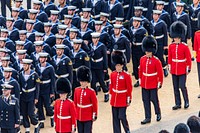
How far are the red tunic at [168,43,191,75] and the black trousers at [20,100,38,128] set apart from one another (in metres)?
2.90

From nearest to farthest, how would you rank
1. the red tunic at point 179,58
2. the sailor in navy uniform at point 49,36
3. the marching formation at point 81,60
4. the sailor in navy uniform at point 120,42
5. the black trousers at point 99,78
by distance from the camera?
the marching formation at point 81,60 → the red tunic at point 179,58 → the black trousers at point 99,78 → the sailor in navy uniform at point 120,42 → the sailor in navy uniform at point 49,36

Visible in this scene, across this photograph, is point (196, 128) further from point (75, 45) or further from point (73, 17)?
point (73, 17)

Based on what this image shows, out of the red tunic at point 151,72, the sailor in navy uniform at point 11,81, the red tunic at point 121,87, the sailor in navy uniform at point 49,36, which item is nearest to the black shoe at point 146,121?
the red tunic at point 151,72

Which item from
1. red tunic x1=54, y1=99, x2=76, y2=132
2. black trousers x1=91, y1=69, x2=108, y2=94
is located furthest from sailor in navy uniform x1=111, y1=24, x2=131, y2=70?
red tunic x1=54, y1=99, x2=76, y2=132

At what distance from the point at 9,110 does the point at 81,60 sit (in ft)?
8.40

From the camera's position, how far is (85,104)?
13.9m

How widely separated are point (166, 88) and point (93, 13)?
314 cm

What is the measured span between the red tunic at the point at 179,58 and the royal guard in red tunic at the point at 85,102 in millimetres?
2316

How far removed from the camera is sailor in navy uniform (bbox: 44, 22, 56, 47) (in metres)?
16.9

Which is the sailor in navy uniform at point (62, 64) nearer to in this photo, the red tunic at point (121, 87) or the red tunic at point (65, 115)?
the red tunic at point (121, 87)

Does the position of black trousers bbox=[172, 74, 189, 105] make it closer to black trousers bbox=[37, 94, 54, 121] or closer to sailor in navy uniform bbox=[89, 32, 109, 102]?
sailor in navy uniform bbox=[89, 32, 109, 102]

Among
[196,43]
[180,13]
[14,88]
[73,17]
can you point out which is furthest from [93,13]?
[14,88]

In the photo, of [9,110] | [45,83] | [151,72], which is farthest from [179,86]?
[9,110]

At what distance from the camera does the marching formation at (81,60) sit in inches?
552
